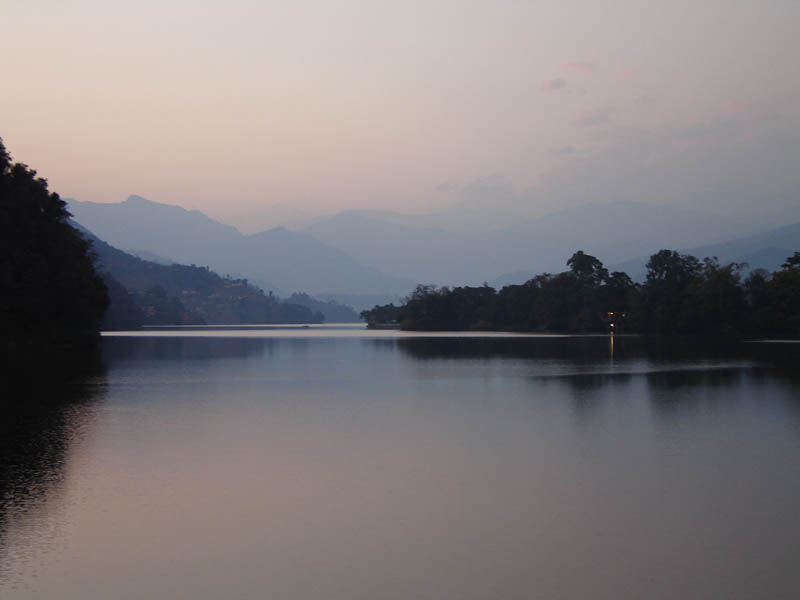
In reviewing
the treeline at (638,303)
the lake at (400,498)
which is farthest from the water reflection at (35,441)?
the treeline at (638,303)

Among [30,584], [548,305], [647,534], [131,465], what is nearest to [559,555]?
[647,534]

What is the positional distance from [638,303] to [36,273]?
87.9 meters

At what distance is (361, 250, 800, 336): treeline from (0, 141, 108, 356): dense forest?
254 feet

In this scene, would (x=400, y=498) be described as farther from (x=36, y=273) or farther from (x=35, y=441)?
(x=36, y=273)

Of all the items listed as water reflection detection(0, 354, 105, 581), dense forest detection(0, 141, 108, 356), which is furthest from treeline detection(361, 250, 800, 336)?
water reflection detection(0, 354, 105, 581)

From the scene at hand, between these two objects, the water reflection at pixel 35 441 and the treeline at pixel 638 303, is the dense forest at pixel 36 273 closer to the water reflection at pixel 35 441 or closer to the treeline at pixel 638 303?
the water reflection at pixel 35 441

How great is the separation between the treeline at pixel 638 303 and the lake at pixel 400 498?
8375 cm

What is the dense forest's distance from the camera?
51.6m

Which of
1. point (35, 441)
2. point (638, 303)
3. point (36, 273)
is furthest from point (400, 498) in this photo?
point (638, 303)

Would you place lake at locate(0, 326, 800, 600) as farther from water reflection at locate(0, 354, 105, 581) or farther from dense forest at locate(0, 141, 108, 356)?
dense forest at locate(0, 141, 108, 356)

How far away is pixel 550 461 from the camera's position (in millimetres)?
16109

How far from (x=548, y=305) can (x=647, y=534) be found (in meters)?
131

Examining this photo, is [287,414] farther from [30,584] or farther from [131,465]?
[30,584]

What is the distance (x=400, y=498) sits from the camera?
42.7 ft
